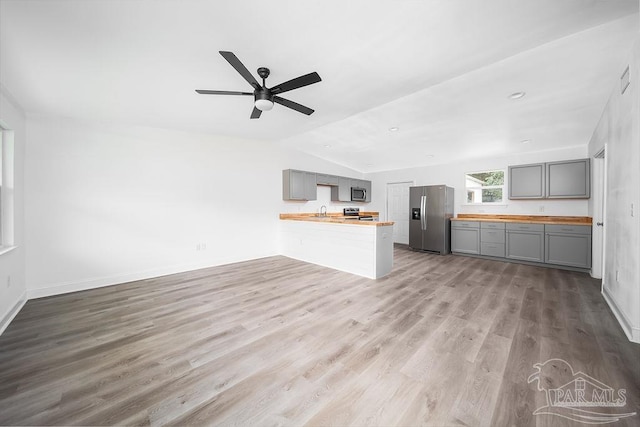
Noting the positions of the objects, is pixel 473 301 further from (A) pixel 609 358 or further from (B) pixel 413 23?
(B) pixel 413 23

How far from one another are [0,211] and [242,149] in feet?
11.0

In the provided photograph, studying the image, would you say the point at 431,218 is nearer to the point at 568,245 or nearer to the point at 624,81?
the point at 568,245

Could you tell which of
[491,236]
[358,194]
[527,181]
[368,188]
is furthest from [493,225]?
[368,188]

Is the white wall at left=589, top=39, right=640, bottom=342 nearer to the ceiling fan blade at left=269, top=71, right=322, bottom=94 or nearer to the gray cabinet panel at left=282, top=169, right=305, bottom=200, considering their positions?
the ceiling fan blade at left=269, top=71, right=322, bottom=94

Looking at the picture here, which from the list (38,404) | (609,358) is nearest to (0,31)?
(38,404)

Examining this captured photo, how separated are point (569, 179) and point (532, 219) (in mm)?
949

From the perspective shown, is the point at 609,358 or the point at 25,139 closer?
the point at 609,358

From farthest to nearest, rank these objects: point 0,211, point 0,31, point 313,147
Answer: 1. point 313,147
2. point 0,211
3. point 0,31

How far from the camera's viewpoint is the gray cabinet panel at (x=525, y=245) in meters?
4.56

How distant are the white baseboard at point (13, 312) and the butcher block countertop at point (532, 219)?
7.37 meters

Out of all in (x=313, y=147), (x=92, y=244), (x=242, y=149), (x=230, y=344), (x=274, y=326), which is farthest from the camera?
(x=313, y=147)

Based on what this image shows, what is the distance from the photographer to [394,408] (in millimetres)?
1353

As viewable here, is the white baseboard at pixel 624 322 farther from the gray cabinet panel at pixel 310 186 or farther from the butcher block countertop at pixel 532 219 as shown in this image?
the gray cabinet panel at pixel 310 186

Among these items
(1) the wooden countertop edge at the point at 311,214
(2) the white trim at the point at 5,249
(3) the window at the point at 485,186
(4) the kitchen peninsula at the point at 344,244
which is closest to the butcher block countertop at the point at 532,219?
(3) the window at the point at 485,186
